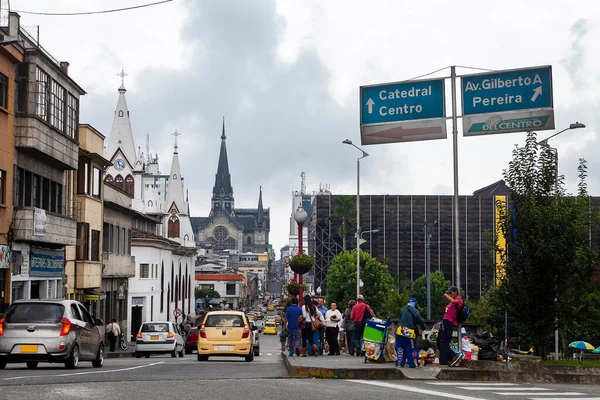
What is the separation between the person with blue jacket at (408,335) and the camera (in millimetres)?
17969

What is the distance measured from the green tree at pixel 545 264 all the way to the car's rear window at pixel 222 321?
885cm

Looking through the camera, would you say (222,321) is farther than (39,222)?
No

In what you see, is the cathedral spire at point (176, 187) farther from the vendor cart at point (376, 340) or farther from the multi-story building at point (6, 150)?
the vendor cart at point (376, 340)

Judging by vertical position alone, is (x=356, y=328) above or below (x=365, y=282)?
below

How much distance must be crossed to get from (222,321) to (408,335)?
32.7ft

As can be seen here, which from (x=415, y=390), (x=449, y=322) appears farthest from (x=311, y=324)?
(x=415, y=390)

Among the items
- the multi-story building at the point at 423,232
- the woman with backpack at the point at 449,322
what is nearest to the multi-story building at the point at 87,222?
the woman with backpack at the point at 449,322

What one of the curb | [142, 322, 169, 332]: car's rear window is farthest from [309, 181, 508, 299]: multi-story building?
[142, 322, 169, 332]: car's rear window

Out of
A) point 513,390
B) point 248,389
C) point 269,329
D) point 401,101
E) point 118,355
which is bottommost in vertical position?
point 269,329

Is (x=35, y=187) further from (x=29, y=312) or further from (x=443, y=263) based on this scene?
(x=443, y=263)

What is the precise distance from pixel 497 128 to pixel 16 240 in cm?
2093

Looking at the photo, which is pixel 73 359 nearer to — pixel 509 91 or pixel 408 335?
pixel 408 335

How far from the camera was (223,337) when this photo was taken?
2672 cm

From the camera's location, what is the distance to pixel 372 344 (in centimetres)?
2017
